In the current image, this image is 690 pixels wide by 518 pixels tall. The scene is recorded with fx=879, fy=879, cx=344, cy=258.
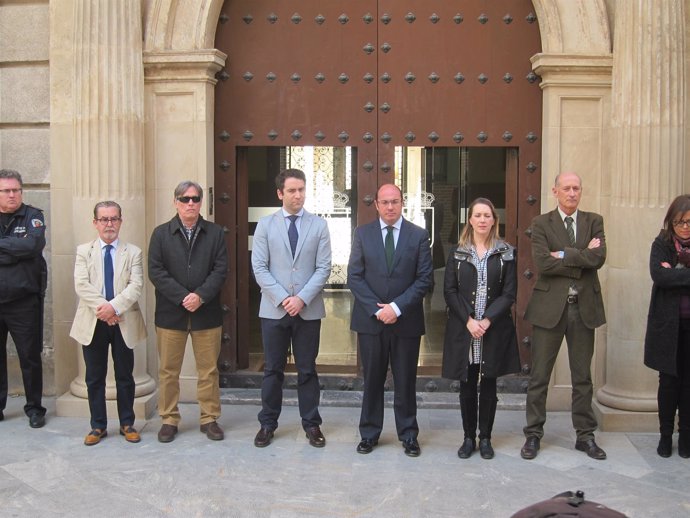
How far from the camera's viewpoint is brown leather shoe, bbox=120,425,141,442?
618 cm

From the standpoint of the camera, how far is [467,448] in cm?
587

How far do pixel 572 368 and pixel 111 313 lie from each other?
125 inches

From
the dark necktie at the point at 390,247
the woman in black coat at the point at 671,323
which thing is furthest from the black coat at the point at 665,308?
the dark necktie at the point at 390,247

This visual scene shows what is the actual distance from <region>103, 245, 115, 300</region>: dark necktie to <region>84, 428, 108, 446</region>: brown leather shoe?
3.14 ft

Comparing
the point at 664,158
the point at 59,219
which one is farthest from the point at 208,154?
the point at 664,158

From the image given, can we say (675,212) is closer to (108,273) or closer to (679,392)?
(679,392)

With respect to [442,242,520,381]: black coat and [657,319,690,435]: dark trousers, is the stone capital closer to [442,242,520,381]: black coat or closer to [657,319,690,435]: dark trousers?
[442,242,520,381]: black coat

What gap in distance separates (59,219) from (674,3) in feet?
16.4

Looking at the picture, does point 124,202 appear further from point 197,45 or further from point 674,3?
point 674,3

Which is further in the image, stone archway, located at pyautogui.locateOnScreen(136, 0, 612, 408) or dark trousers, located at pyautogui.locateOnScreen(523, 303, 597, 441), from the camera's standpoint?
stone archway, located at pyautogui.locateOnScreen(136, 0, 612, 408)

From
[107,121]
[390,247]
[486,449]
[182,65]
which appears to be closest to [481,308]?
[390,247]

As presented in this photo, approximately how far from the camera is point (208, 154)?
7117 millimetres

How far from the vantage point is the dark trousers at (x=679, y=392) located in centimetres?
588

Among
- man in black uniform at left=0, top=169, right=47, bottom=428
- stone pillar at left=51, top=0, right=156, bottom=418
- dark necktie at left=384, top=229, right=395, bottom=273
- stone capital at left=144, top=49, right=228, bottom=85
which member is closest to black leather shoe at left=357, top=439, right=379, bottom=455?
dark necktie at left=384, top=229, right=395, bottom=273
